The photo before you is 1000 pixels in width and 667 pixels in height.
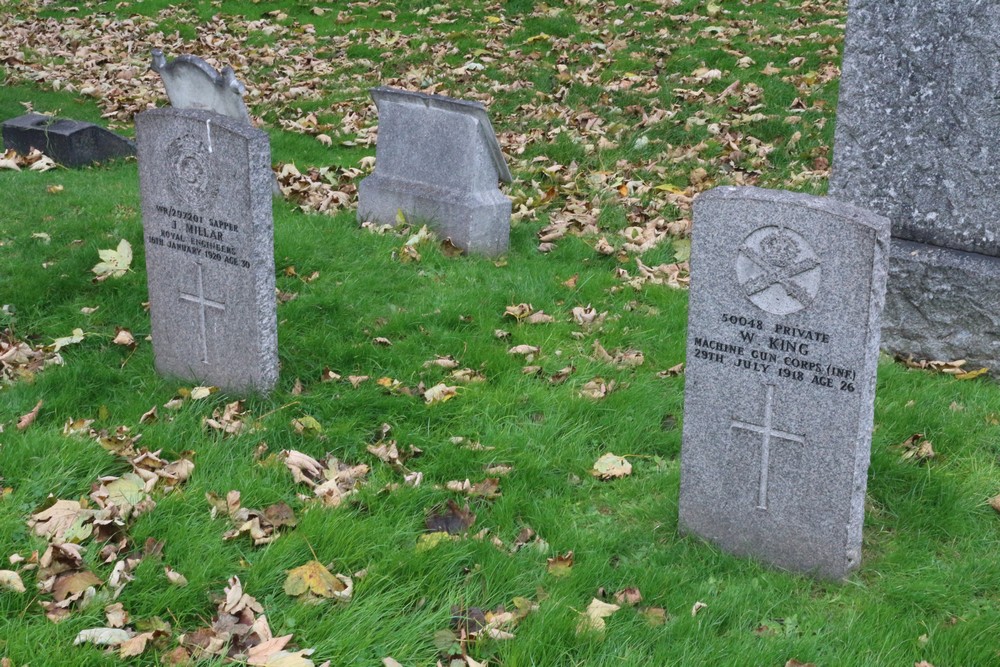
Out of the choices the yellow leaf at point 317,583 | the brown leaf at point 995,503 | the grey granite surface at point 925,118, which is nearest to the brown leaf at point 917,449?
the brown leaf at point 995,503

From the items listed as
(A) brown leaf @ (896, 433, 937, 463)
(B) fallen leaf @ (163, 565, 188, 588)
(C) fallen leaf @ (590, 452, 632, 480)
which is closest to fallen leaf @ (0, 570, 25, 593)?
(B) fallen leaf @ (163, 565, 188, 588)

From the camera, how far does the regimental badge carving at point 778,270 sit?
3740mm

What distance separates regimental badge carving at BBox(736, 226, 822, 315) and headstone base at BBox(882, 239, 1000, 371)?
236cm

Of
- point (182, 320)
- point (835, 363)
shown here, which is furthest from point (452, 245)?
point (835, 363)

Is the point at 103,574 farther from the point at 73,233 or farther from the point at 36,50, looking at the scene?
the point at 36,50

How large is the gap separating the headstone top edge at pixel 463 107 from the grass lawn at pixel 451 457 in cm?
64

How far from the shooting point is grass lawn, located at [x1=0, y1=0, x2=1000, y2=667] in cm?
353

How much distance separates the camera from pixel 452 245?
7293 millimetres

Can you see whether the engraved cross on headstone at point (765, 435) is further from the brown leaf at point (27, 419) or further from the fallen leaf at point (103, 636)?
the brown leaf at point (27, 419)

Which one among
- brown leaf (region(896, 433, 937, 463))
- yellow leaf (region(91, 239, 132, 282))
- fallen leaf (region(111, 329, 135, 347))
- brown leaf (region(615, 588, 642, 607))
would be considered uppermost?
yellow leaf (region(91, 239, 132, 282))

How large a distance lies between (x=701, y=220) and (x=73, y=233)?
15.3 ft

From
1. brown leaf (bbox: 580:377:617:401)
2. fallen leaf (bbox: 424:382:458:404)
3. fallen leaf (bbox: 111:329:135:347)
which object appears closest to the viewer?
A: fallen leaf (bbox: 424:382:458:404)

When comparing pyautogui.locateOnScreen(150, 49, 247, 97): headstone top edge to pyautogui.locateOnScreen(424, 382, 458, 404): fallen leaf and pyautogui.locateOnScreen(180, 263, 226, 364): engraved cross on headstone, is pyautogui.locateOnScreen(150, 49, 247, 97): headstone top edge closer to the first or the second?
pyautogui.locateOnScreen(180, 263, 226, 364): engraved cross on headstone

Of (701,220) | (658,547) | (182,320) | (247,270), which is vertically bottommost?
(658,547)
